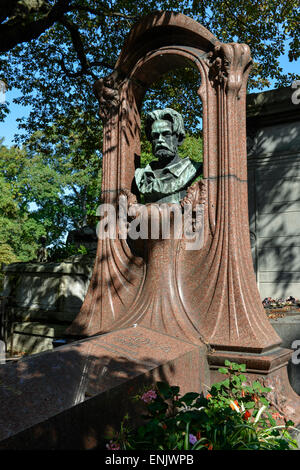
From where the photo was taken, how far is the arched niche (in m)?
4.23

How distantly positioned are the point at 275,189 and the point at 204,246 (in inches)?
125

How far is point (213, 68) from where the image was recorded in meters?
4.85

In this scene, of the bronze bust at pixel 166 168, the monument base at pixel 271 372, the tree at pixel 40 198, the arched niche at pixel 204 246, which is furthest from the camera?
the tree at pixel 40 198

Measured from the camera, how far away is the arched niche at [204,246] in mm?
4227

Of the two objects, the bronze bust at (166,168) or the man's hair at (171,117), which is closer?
the bronze bust at (166,168)

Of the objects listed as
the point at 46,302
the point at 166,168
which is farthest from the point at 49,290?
the point at 166,168

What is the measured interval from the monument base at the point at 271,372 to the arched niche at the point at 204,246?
10cm

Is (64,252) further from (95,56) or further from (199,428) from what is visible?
(199,428)

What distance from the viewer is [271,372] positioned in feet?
12.4

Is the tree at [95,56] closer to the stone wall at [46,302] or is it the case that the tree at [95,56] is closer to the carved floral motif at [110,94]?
the carved floral motif at [110,94]

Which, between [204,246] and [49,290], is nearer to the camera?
[204,246]

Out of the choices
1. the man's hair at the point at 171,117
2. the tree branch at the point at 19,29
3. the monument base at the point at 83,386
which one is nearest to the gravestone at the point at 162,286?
the monument base at the point at 83,386

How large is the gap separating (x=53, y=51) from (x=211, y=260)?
9.50 meters
